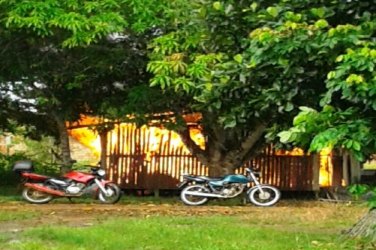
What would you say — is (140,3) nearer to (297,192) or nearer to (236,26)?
(236,26)

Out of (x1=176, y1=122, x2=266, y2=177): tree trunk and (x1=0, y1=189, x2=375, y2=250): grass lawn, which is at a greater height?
(x1=176, y1=122, x2=266, y2=177): tree trunk

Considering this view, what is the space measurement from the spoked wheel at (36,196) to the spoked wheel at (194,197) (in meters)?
2.84

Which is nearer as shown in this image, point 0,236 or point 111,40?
point 0,236

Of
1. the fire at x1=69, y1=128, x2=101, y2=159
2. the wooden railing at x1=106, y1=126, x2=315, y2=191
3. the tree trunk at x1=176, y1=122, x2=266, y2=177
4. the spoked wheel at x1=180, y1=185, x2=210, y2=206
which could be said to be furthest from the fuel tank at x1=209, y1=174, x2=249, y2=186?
the fire at x1=69, y1=128, x2=101, y2=159

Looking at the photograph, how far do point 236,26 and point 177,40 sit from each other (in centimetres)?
403

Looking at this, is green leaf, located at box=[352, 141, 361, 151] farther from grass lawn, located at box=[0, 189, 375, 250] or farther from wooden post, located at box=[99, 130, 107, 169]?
wooden post, located at box=[99, 130, 107, 169]

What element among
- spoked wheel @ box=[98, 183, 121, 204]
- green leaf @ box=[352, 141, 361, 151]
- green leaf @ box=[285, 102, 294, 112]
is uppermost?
green leaf @ box=[285, 102, 294, 112]

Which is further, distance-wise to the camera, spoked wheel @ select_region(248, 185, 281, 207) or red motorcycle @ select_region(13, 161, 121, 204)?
spoked wheel @ select_region(248, 185, 281, 207)

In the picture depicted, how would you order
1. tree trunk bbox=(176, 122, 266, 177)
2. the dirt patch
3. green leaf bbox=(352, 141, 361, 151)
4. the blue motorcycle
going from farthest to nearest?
1. tree trunk bbox=(176, 122, 266, 177)
2. the blue motorcycle
3. the dirt patch
4. green leaf bbox=(352, 141, 361, 151)

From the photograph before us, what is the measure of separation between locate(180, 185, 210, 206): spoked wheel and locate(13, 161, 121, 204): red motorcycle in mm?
1395

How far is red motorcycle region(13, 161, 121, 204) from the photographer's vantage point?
13742 mm

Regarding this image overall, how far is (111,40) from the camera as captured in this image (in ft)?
43.6

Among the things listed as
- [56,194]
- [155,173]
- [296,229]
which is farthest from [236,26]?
[155,173]

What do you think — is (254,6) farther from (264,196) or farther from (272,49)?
(264,196)
